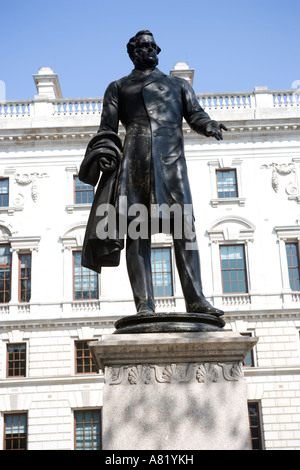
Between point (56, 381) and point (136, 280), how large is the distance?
21.2 metres

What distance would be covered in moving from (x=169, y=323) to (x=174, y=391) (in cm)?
50

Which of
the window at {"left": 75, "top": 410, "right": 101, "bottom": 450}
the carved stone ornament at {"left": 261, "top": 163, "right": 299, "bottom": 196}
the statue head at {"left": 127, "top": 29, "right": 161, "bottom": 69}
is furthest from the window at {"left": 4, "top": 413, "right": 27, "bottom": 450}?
the statue head at {"left": 127, "top": 29, "right": 161, "bottom": 69}

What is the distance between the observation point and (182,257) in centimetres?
529

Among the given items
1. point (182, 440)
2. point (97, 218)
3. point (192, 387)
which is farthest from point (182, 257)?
point (182, 440)

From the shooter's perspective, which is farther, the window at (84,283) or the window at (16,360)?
the window at (84,283)

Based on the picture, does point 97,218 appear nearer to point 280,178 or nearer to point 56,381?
point 56,381

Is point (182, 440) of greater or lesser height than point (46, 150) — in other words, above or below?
below

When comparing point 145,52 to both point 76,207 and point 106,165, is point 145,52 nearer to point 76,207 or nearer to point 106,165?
point 106,165

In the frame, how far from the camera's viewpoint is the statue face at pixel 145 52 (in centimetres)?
582

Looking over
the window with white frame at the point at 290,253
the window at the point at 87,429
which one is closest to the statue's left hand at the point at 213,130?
the window at the point at 87,429

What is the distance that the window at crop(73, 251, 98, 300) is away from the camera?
86.9ft

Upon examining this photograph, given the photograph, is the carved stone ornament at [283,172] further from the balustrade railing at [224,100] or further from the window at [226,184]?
the balustrade railing at [224,100]

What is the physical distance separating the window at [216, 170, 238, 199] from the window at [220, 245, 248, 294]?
2401mm

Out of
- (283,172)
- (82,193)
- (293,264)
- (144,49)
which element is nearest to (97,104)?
(82,193)
